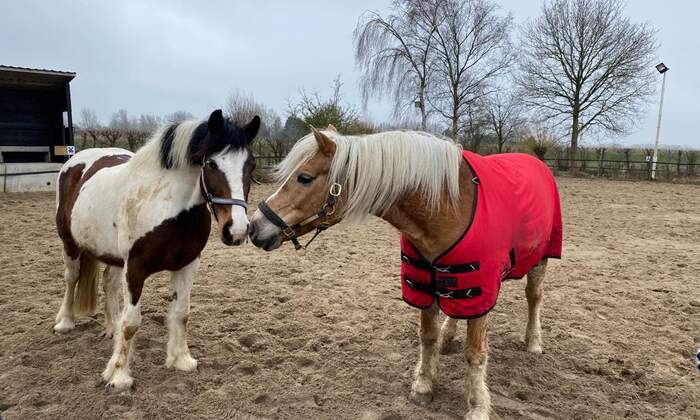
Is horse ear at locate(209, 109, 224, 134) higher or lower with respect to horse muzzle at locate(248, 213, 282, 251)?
higher

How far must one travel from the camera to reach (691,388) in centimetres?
271

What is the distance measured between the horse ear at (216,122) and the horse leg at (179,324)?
93 cm

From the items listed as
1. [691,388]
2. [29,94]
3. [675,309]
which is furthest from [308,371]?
[29,94]

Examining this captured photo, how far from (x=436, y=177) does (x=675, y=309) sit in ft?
10.9

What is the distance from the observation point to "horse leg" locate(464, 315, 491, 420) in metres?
2.34

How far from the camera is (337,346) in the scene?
127 inches

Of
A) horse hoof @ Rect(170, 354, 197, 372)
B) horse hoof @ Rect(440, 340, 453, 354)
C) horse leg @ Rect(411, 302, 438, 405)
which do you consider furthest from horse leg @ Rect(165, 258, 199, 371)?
horse hoof @ Rect(440, 340, 453, 354)

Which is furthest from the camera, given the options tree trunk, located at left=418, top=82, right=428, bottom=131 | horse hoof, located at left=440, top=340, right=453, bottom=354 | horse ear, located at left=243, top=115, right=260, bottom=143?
tree trunk, located at left=418, top=82, right=428, bottom=131

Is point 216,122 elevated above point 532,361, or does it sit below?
above

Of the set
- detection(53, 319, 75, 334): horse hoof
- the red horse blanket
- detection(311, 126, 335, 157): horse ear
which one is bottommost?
detection(53, 319, 75, 334): horse hoof

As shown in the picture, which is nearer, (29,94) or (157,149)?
(157,149)

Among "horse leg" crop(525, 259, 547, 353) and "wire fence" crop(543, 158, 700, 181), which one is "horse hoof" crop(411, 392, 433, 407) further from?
"wire fence" crop(543, 158, 700, 181)

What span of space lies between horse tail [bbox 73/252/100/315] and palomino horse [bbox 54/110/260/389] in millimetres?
343

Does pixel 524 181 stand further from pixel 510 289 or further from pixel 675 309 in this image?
pixel 675 309
